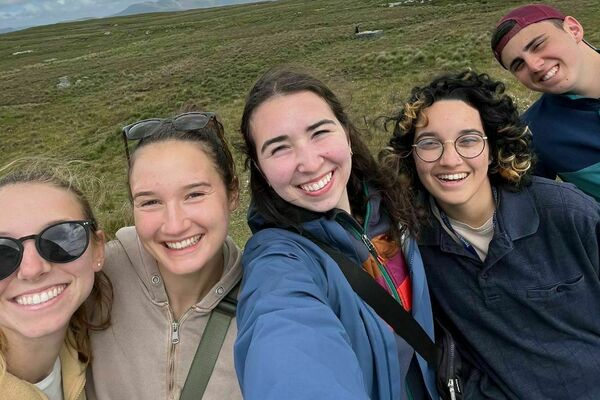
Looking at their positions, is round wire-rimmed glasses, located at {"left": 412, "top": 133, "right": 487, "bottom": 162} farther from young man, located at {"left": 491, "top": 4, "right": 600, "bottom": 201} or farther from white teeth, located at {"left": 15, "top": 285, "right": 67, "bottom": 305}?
white teeth, located at {"left": 15, "top": 285, "right": 67, "bottom": 305}

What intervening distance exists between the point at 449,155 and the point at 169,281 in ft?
5.20

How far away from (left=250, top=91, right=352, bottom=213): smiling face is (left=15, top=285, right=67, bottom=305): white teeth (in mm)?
1077

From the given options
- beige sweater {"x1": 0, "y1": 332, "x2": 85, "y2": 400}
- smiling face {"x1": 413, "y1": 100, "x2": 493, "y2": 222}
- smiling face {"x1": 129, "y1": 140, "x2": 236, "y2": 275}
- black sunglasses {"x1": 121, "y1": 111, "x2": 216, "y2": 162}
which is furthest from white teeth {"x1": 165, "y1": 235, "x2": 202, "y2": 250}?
smiling face {"x1": 413, "y1": 100, "x2": 493, "y2": 222}

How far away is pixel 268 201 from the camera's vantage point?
7.65ft

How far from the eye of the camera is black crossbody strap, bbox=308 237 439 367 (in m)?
2.04

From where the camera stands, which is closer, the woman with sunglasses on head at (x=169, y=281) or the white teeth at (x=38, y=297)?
the white teeth at (x=38, y=297)

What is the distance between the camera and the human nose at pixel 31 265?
6.41ft

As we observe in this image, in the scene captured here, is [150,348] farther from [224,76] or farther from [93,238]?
[224,76]

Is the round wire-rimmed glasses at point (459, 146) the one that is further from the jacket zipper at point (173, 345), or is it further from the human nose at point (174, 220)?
the jacket zipper at point (173, 345)

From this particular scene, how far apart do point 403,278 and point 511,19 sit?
2.22 metres

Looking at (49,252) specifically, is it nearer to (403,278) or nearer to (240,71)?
(403,278)

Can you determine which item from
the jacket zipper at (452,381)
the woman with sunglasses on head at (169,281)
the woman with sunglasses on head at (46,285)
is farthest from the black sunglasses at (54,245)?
the jacket zipper at (452,381)

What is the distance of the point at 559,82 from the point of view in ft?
11.1

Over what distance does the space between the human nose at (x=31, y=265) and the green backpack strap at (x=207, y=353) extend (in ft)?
2.46
